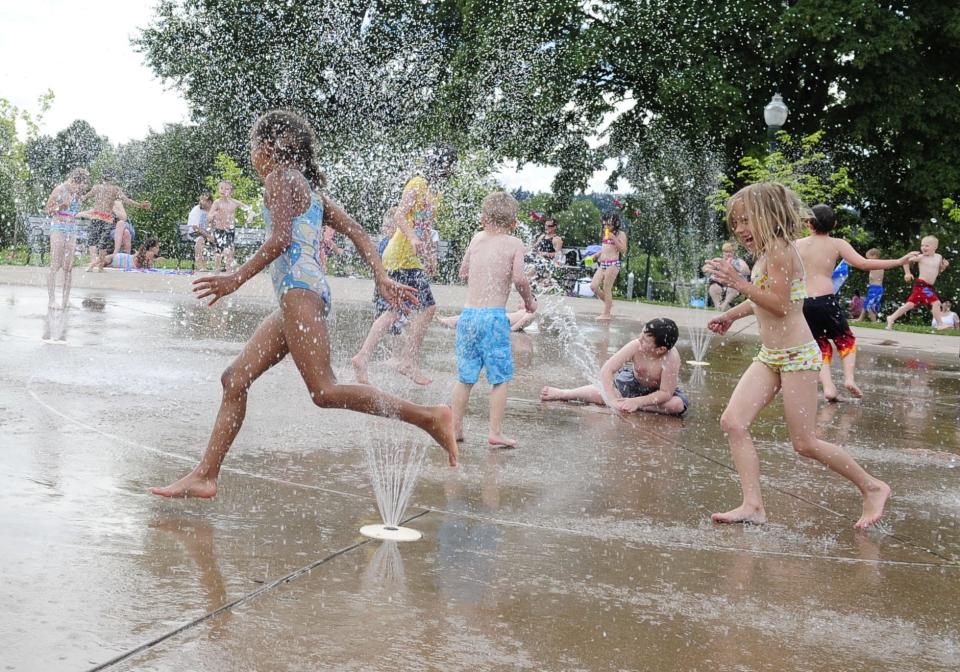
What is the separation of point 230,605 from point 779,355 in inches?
112

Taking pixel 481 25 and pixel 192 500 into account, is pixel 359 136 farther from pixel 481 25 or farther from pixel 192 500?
pixel 192 500

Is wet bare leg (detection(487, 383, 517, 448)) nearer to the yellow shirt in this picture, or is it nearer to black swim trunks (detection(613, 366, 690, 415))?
black swim trunks (detection(613, 366, 690, 415))

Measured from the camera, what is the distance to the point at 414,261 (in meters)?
8.67

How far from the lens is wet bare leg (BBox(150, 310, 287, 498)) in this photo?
4.44 metres

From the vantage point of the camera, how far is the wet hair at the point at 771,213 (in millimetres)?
4922

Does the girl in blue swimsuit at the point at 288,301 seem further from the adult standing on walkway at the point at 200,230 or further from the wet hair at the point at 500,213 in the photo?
the adult standing on walkway at the point at 200,230

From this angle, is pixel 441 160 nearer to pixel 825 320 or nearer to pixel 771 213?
pixel 825 320

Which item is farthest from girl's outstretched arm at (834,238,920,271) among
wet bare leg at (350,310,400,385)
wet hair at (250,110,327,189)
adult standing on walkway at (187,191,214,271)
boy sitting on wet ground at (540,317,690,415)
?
adult standing on walkway at (187,191,214,271)

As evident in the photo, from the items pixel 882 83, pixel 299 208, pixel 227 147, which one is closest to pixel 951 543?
pixel 299 208

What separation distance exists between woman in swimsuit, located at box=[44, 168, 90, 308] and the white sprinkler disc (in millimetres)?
7189

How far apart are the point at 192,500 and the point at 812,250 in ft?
18.1

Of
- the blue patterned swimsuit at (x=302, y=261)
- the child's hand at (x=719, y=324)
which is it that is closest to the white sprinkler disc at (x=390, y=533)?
the blue patterned swimsuit at (x=302, y=261)

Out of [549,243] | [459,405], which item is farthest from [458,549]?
[549,243]

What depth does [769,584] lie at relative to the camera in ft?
12.9
